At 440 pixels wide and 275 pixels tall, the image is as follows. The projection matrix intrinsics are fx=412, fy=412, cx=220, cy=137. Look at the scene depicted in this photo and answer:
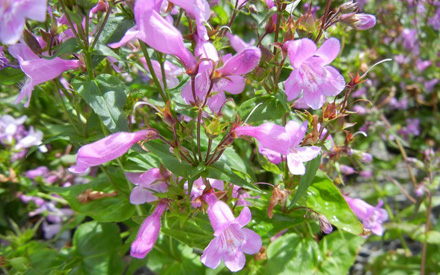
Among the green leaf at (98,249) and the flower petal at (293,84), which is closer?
the flower petal at (293,84)

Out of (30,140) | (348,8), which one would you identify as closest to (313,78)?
(348,8)

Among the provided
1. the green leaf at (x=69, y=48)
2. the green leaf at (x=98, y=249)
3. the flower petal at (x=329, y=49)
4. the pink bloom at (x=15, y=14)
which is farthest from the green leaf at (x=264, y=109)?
the green leaf at (x=98, y=249)

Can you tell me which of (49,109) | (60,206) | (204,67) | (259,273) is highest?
(204,67)

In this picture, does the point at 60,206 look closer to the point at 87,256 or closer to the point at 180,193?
the point at 87,256

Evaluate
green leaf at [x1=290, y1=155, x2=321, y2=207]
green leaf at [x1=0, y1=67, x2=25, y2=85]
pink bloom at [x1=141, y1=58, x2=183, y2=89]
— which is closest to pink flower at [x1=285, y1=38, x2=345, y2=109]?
green leaf at [x1=290, y1=155, x2=321, y2=207]

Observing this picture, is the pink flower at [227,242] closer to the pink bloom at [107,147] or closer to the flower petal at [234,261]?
the flower petal at [234,261]

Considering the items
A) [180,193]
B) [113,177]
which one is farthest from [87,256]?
[180,193]
